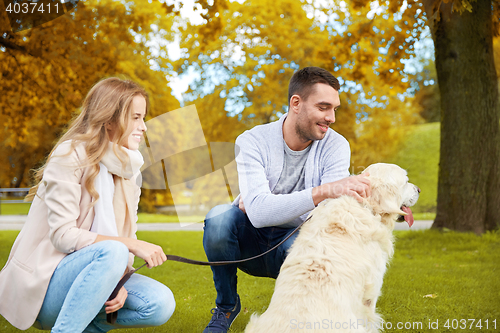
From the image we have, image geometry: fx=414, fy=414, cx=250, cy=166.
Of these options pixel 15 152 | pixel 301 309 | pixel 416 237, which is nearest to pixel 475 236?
pixel 416 237

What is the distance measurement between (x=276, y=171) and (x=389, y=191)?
3.22ft

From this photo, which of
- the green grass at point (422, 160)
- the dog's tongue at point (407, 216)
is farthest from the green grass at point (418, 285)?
the green grass at point (422, 160)

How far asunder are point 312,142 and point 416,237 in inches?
231

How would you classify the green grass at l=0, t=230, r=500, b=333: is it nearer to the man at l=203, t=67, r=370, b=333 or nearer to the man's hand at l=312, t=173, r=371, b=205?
the man at l=203, t=67, r=370, b=333

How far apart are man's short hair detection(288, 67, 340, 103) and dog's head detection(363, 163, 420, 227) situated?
33.1 inches

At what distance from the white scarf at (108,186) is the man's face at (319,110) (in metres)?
1.46

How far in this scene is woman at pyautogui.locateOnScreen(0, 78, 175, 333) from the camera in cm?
233

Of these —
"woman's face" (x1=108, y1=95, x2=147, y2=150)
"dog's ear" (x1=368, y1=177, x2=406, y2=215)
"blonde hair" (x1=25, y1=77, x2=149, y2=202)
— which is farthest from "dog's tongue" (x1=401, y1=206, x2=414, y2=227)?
"blonde hair" (x1=25, y1=77, x2=149, y2=202)

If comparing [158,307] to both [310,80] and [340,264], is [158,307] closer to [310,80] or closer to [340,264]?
[340,264]

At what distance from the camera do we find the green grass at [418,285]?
3.91 m

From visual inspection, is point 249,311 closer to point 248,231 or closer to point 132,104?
point 248,231

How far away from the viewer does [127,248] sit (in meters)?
2.46

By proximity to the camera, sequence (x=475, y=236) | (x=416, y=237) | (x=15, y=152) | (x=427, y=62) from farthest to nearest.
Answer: (x=427, y=62) → (x=15, y=152) → (x=416, y=237) → (x=475, y=236)

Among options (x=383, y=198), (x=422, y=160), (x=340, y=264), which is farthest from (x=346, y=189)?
(x=422, y=160)
